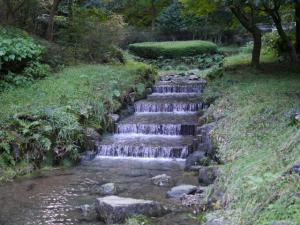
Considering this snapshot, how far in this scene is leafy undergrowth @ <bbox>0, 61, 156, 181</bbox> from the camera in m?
12.2

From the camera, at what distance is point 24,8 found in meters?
19.7

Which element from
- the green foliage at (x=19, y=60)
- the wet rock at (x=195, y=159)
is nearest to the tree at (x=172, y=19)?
the green foliage at (x=19, y=60)

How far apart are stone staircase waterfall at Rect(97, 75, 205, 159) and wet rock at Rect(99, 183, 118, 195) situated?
3.42 m

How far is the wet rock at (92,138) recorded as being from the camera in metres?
13.9

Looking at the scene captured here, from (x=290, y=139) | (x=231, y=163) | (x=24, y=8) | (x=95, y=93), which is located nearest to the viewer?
(x=290, y=139)

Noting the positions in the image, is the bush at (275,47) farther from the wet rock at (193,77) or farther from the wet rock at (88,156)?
A: the wet rock at (88,156)

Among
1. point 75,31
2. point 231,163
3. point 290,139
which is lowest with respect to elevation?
point 231,163

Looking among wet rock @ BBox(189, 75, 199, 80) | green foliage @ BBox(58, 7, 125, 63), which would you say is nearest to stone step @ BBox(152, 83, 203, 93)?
wet rock @ BBox(189, 75, 199, 80)

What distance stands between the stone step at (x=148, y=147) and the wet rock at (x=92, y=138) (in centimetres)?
15

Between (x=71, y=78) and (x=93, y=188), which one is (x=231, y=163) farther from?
(x=71, y=78)

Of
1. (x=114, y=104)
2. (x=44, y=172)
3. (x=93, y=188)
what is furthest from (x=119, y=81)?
(x=93, y=188)

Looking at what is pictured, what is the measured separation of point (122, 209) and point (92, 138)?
610 cm

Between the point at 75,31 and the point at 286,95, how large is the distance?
34.7 feet

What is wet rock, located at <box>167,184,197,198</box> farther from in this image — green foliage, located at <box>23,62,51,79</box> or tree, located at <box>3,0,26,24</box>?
tree, located at <box>3,0,26,24</box>
